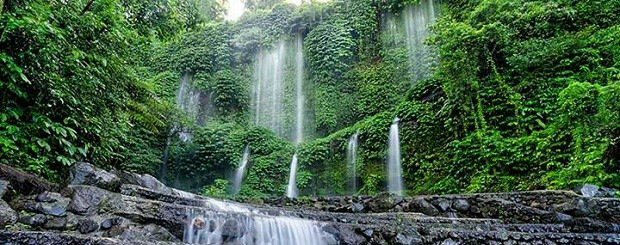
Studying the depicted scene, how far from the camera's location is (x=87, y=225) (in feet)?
13.1

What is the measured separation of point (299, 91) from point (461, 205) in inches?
495

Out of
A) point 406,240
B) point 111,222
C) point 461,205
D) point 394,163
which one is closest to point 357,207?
point 461,205

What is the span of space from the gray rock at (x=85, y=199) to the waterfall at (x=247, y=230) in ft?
3.19

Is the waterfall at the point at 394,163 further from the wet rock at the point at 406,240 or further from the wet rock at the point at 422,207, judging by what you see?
the wet rock at the point at 406,240

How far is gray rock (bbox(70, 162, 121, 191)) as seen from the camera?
5.38m

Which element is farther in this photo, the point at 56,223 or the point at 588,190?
the point at 588,190

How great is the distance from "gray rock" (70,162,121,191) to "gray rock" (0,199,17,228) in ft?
4.85

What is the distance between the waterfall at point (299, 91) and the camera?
1773 cm

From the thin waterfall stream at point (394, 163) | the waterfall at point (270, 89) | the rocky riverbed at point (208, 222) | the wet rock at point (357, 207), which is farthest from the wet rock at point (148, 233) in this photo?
the waterfall at point (270, 89)

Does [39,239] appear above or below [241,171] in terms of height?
below

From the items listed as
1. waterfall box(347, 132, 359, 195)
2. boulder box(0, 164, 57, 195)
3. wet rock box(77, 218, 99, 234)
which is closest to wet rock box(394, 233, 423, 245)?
wet rock box(77, 218, 99, 234)

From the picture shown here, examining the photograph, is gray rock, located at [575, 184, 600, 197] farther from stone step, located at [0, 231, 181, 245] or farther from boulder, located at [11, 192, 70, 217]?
boulder, located at [11, 192, 70, 217]

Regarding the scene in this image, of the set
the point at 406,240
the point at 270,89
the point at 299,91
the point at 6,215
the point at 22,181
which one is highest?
the point at 270,89

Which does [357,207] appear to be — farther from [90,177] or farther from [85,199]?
[85,199]
